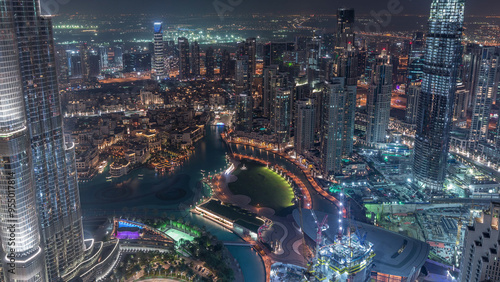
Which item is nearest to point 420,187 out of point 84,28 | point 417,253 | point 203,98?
point 417,253

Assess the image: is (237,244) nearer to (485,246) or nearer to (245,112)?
(485,246)

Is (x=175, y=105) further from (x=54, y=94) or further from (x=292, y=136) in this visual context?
(x=54, y=94)

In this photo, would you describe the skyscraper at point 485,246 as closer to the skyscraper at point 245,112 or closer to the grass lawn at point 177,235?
the grass lawn at point 177,235

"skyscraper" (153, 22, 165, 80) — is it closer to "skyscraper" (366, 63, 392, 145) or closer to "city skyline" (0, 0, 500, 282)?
"city skyline" (0, 0, 500, 282)

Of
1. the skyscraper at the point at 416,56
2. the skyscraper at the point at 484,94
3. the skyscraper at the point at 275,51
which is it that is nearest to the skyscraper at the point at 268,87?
the skyscraper at the point at 275,51

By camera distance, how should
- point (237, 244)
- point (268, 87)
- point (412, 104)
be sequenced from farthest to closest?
point (268, 87)
point (412, 104)
point (237, 244)

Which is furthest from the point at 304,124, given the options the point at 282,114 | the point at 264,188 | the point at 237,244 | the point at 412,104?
the point at 237,244
